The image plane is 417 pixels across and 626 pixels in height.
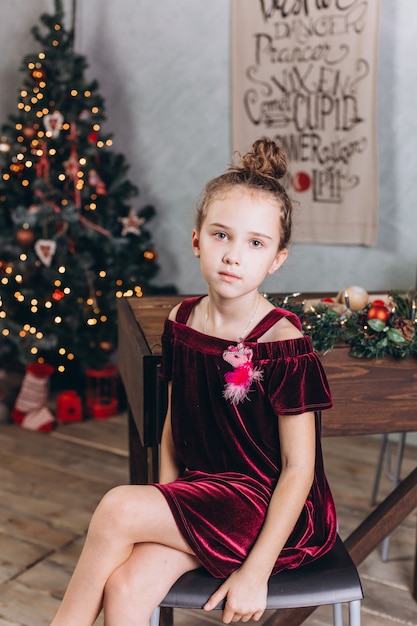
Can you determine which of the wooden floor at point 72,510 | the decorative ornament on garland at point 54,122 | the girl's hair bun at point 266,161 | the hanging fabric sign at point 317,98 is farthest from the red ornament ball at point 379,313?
the decorative ornament on garland at point 54,122

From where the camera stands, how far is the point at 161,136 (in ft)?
12.6

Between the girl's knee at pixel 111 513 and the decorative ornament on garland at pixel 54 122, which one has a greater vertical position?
the decorative ornament on garland at pixel 54 122

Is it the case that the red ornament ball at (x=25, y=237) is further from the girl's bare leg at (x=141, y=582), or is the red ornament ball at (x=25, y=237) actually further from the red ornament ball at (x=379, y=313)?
the girl's bare leg at (x=141, y=582)

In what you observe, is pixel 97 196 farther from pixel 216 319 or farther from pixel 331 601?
pixel 331 601

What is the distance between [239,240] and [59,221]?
236 centimetres

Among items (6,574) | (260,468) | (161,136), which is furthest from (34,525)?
(161,136)

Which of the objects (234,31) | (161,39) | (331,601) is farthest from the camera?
(161,39)

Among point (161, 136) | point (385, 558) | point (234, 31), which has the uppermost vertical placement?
point (234, 31)

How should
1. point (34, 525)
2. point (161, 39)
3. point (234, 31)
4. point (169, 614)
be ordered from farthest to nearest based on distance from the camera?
point (161, 39), point (234, 31), point (34, 525), point (169, 614)

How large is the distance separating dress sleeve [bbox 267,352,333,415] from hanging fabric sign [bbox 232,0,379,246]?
2.08 m

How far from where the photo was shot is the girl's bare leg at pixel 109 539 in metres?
1.19

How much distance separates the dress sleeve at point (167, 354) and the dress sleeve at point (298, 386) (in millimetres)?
236

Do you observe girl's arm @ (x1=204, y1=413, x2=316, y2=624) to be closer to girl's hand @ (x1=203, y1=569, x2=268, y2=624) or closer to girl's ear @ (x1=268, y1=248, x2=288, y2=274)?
girl's hand @ (x1=203, y1=569, x2=268, y2=624)

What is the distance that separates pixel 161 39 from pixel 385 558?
2660 millimetres
